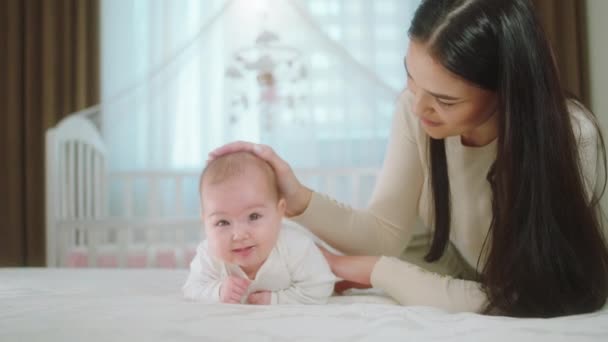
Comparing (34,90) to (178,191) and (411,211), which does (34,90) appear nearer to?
(178,191)

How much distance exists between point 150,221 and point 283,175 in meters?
0.97

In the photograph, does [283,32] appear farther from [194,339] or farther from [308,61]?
[194,339]

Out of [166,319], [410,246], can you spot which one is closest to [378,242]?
[410,246]

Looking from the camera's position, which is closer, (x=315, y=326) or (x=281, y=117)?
(x=315, y=326)

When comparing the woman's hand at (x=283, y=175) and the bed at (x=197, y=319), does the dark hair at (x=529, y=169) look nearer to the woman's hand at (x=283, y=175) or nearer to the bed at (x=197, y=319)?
the bed at (x=197, y=319)

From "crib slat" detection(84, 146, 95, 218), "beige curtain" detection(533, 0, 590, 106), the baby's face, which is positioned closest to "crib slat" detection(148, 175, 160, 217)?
"crib slat" detection(84, 146, 95, 218)

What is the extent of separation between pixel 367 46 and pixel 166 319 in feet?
6.70

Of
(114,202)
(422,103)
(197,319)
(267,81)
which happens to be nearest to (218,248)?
(197,319)

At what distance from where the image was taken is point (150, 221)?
1.88 m

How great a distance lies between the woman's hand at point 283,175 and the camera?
993 mm

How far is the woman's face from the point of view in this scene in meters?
0.85

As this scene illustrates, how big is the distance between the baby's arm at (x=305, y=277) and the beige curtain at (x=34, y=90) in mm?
1993

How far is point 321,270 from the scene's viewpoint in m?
0.99

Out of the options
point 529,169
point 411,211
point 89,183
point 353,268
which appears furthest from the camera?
point 89,183
